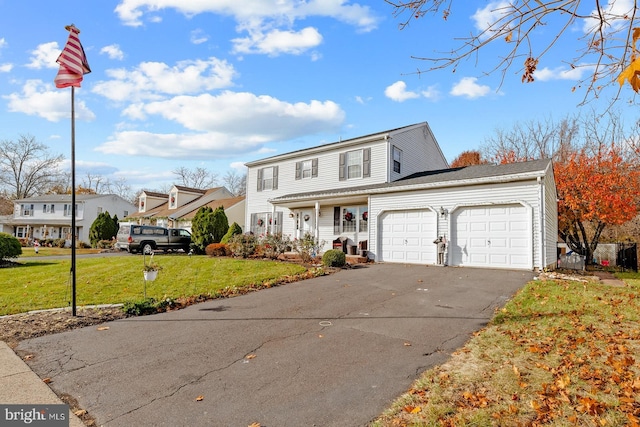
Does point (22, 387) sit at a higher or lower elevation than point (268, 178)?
lower

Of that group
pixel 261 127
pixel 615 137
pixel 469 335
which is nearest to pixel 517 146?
pixel 615 137

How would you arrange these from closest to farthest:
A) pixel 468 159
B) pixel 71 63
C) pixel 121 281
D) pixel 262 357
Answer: pixel 262 357 → pixel 71 63 → pixel 121 281 → pixel 468 159

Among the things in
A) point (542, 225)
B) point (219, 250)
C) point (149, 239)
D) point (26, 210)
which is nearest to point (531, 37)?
point (542, 225)

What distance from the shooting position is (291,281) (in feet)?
33.5

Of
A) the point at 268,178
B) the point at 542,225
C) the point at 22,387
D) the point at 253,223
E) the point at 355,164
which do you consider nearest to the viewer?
the point at 22,387

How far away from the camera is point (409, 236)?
14188mm

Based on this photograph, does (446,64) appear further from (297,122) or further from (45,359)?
(297,122)

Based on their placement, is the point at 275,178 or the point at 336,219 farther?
the point at 275,178

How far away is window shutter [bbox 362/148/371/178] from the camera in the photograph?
17719mm

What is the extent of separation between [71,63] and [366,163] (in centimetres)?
1352

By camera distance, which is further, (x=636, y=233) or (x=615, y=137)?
(x=636, y=233)

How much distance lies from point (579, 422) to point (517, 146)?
3178cm

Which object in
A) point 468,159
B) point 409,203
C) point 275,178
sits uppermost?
point 468,159

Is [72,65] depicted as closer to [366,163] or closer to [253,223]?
[366,163]
